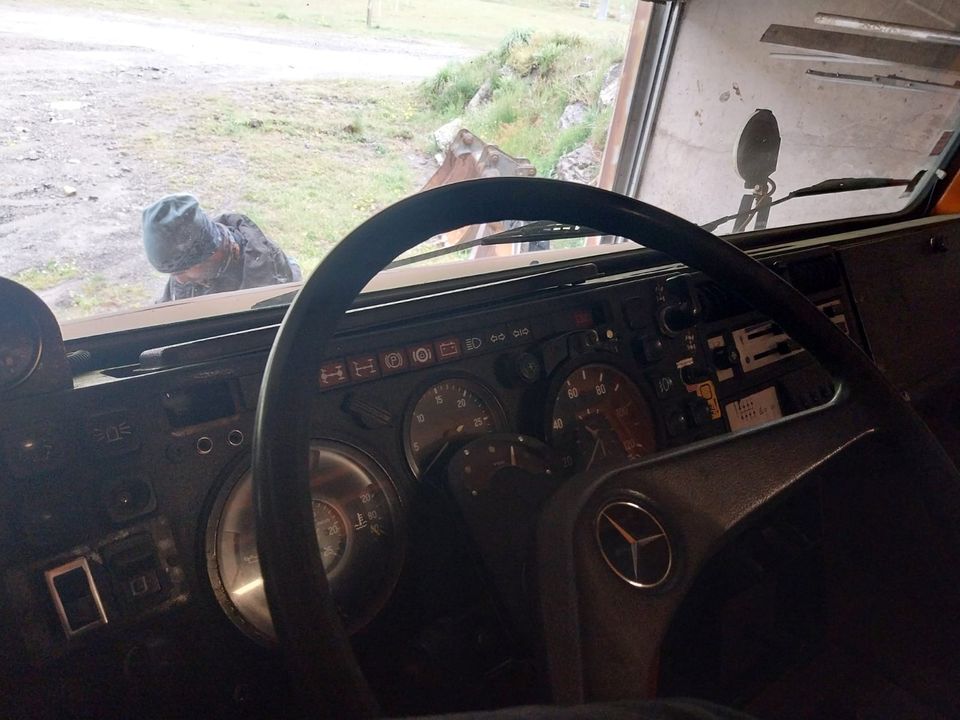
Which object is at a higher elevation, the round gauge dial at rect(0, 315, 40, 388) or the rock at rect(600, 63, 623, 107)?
the rock at rect(600, 63, 623, 107)

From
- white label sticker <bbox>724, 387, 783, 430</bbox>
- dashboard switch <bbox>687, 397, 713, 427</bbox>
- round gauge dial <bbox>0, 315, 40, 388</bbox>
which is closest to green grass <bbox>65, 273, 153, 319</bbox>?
round gauge dial <bbox>0, 315, 40, 388</bbox>

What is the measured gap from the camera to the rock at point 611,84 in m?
2.66

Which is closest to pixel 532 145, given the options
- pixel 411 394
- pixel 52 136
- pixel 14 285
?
pixel 411 394

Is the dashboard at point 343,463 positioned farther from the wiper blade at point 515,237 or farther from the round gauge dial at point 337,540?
the wiper blade at point 515,237

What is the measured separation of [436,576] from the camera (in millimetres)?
1130

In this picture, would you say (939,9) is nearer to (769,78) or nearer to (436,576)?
(769,78)

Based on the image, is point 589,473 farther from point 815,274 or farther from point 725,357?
point 815,274

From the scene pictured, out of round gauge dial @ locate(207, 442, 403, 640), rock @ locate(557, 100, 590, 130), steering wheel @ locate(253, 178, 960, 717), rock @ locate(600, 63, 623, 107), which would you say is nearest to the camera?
steering wheel @ locate(253, 178, 960, 717)

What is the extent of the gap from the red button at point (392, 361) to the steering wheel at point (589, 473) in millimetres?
127

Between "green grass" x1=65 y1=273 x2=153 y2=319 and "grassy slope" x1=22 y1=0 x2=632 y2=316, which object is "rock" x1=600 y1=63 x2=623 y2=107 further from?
"green grass" x1=65 y1=273 x2=153 y2=319

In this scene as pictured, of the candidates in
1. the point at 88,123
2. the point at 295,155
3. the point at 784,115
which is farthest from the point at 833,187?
the point at 88,123

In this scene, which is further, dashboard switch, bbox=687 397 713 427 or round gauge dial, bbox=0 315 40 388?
dashboard switch, bbox=687 397 713 427

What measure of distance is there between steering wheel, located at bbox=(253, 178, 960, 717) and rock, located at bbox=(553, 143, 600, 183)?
4.53ft

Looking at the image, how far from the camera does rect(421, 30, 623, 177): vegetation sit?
1.78 meters
